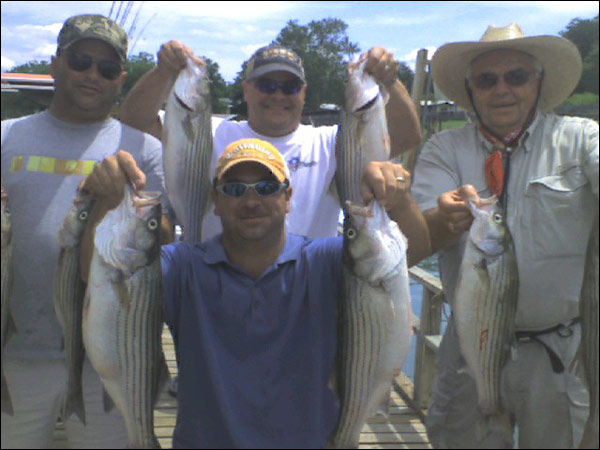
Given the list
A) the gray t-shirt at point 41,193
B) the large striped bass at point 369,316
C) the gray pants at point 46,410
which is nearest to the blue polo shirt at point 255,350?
the large striped bass at point 369,316

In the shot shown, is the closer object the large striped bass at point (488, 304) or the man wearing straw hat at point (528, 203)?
the large striped bass at point (488, 304)

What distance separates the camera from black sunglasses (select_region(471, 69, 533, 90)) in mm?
3180

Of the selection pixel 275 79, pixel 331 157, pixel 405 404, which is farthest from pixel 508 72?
pixel 405 404

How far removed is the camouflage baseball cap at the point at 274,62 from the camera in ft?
10.8

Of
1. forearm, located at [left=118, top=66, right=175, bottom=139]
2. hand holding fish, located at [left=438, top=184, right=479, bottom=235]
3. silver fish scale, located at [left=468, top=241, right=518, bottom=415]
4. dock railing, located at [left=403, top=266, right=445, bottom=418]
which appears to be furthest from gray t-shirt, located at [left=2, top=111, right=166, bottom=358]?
dock railing, located at [left=403, top=266, right=445, bottom=418]

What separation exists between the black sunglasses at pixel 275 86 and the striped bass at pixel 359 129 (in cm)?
44

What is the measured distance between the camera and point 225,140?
3443mm

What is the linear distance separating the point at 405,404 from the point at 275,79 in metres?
3.40

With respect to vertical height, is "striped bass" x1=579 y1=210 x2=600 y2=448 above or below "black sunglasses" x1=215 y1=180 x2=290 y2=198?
below

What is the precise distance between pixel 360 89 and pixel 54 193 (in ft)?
5.13

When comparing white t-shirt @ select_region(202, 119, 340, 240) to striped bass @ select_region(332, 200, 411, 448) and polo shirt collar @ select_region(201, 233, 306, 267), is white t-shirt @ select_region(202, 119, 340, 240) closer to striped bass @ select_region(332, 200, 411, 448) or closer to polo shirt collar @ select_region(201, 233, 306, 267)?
polo shirt collar @ select_region(201, 233, 306, 267)

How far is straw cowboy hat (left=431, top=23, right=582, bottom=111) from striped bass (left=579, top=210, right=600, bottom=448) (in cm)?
125

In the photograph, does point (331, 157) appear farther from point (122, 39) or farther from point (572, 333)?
point (572, 333)

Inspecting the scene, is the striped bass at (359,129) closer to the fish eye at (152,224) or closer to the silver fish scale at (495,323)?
the silver fish scale at (495,323)
